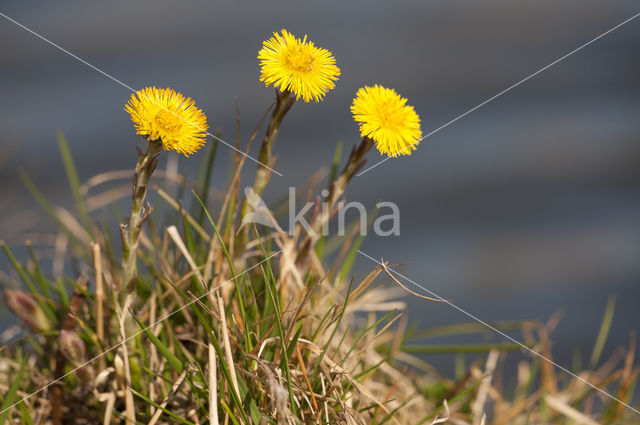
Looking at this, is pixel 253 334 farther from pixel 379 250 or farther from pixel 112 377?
pixel 379 250

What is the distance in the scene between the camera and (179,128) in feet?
1.25

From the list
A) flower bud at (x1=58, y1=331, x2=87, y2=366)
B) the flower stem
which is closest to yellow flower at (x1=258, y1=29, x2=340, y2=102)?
the flower stem

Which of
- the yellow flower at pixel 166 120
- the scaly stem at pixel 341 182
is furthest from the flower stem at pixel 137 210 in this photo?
the scaly stem at pixel 341 182

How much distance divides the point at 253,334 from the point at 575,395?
59 centimetres

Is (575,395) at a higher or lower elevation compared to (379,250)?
lower

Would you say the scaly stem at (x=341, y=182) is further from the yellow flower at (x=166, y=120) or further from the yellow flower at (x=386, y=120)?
the yellow flower at (x=166, y=120)

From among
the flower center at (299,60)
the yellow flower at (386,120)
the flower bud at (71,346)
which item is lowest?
the flower bud at (71,346)

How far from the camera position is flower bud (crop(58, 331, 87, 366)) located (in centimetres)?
51

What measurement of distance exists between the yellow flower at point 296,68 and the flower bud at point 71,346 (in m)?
0.31

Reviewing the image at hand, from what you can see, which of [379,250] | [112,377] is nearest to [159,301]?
[112,377]

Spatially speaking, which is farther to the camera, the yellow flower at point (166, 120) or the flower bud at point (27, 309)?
the flower bud at point (27, 309)

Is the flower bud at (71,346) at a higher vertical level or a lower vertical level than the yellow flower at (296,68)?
lower

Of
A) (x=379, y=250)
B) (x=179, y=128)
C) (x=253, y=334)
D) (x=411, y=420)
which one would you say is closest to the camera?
(x=179, y=128)

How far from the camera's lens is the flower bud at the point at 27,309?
563 mm
